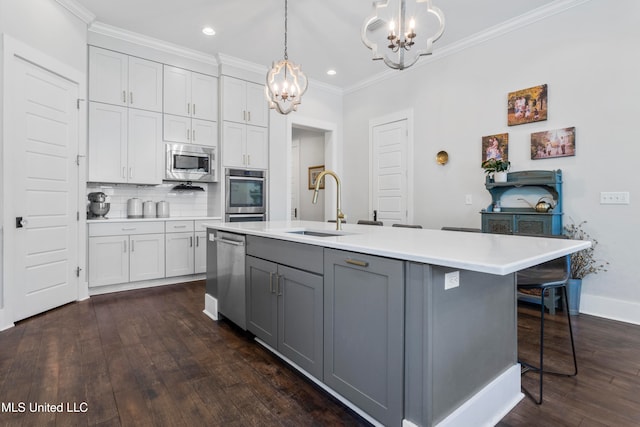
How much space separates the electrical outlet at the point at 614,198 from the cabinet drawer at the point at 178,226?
457 cm

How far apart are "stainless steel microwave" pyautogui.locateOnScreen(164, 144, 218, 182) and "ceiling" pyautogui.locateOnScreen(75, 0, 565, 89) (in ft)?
4.45

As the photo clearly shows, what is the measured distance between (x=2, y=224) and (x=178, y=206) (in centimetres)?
212

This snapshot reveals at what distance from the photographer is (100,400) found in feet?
5.67

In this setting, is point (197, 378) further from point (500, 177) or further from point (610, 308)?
point (610, 308)

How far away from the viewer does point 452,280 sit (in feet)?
4.42

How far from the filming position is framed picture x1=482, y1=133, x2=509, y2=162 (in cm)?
371

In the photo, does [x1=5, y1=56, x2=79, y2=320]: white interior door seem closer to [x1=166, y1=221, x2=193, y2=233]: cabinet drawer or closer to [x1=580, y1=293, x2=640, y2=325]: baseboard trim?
[x1=166, y1=221, x2=193, y2=233]: cabinet drawer

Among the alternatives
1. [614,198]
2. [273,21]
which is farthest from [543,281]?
[273,21]

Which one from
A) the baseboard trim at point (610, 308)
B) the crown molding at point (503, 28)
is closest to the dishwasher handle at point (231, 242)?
the baseboard trim at point (610, 308)

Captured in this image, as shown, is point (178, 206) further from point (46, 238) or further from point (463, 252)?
point (463, 252)

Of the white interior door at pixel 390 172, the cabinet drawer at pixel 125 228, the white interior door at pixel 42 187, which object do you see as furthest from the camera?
the white interior door at pixel 390 172

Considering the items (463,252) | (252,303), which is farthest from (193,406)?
(463,252)

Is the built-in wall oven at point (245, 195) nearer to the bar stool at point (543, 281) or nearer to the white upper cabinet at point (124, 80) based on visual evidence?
the white upper cabinet at point (124, 80)

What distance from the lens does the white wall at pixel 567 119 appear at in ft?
9.58
